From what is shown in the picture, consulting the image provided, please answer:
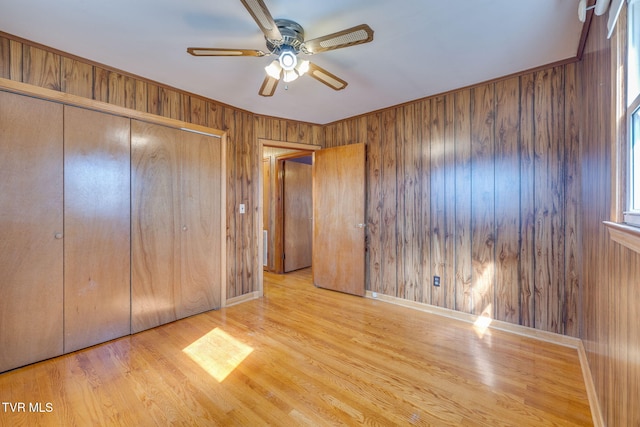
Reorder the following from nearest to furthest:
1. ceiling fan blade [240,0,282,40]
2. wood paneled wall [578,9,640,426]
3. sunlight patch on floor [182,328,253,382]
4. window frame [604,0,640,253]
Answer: wood paneled wall [578,9,640,426]
window frame [604,0,640,253]
ceiling fan blade [240,0,282,40]
sunlight patch on floor [182,328,253,382]

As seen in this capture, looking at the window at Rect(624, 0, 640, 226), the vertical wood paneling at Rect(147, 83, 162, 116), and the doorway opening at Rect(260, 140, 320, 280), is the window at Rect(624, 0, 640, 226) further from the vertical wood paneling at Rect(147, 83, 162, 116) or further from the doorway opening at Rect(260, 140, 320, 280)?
the doorway opening at Rect(260, 140, 320, 280)

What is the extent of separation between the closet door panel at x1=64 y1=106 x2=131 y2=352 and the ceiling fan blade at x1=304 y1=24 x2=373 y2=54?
191 cm

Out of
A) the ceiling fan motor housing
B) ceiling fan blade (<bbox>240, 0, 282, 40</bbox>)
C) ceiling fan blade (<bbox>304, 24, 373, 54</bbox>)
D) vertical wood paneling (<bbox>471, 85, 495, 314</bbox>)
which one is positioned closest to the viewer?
ceiling fan blade (<bbox>240, 0, 282, 40</bbox>)

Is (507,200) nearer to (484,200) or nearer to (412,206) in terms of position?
(484,200)

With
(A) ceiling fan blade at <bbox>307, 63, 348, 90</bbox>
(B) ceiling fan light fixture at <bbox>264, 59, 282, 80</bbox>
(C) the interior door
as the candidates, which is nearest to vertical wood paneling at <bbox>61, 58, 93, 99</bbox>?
(B) ceiling fan light fixture at <bbox>264, 59, 282, 80</bbox>

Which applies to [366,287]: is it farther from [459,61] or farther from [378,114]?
[459,61]

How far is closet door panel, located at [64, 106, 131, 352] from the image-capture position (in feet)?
6.99

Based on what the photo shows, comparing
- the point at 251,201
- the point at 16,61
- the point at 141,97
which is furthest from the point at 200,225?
the point at 16,61

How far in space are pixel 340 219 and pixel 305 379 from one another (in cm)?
223

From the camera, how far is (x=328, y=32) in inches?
73.2

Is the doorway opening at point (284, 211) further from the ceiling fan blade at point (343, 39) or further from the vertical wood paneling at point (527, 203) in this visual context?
the vertical wood paneling at point (527, 203)

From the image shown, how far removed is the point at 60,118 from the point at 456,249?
12.3 feet

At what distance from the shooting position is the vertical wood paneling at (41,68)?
1960 mm

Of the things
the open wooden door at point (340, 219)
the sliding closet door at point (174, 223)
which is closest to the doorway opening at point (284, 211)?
the open wooden door at point (340, 219)
